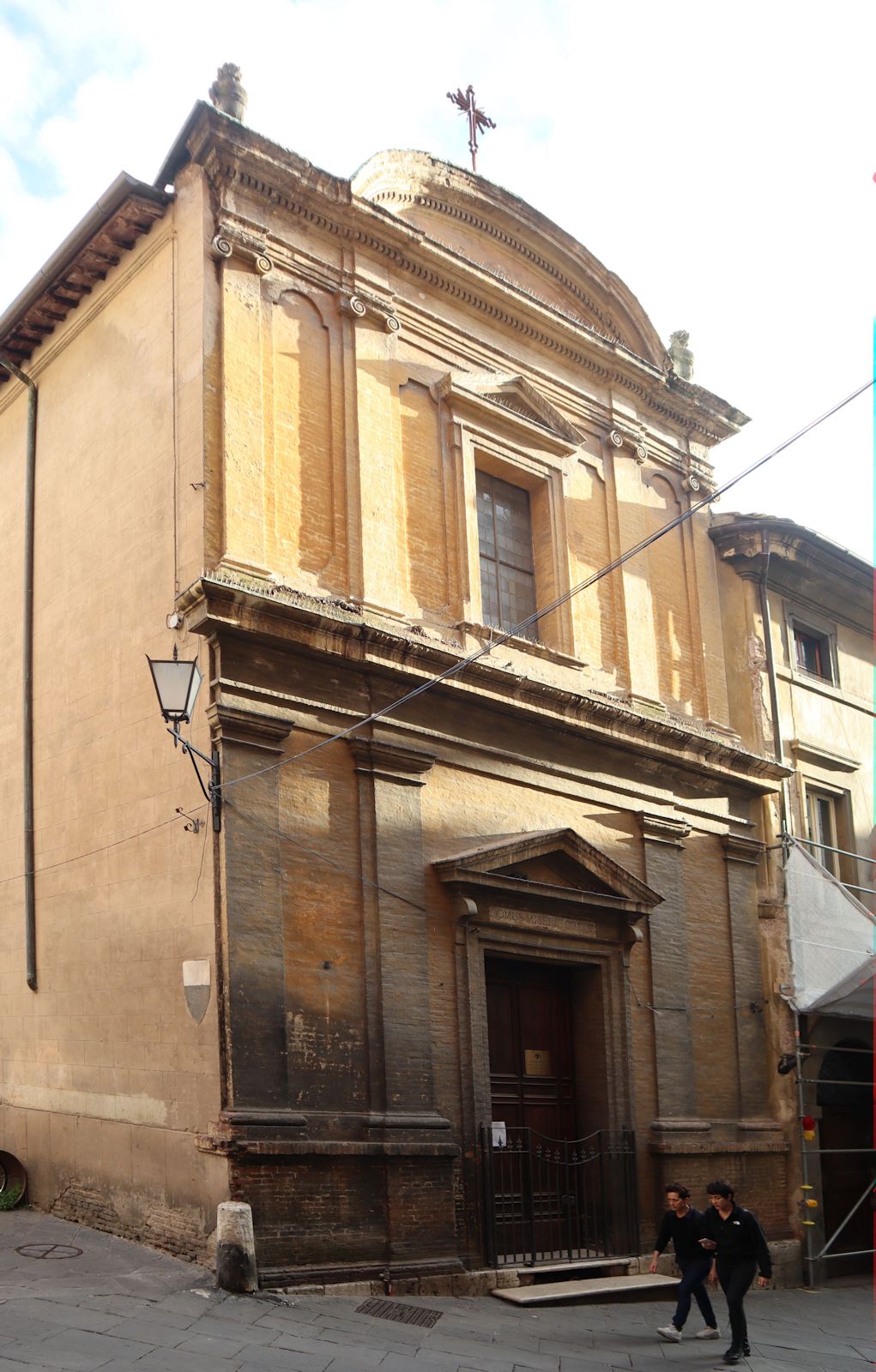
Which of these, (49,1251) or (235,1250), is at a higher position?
(235,1250)

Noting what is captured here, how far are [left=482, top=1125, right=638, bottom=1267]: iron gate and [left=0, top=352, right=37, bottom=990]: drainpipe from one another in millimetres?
5053

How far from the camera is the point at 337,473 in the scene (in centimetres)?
1325

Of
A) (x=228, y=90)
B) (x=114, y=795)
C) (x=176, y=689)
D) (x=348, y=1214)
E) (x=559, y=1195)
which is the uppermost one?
(x=228, y=90)

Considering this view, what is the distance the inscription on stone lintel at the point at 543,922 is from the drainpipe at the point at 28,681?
187 inches

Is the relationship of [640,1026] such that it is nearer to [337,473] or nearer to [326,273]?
[337,473]

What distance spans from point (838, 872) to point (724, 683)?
3.33 m

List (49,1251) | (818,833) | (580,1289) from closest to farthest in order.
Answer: (49,1251)
(580,1289)
(818,833)

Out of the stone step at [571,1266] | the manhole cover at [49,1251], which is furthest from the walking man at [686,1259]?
the manhole cover at [49,1251]

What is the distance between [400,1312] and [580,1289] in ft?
7.37

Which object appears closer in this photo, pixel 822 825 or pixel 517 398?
pixel 517 398

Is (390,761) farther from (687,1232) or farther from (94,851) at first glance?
(687,1232)

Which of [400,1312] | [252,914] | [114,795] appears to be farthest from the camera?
[114,795]

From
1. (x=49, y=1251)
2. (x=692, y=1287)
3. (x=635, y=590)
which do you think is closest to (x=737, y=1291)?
(x=692, y=1287)

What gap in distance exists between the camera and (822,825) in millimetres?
18922
